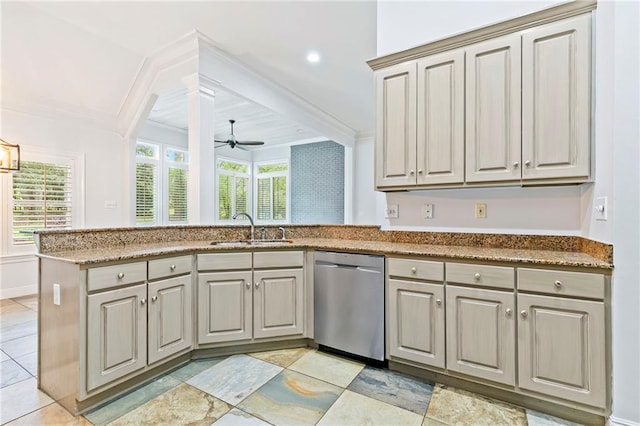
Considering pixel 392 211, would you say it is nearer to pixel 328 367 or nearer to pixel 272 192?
pixel 328 367

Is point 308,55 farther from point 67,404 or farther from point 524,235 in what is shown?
point 67,404

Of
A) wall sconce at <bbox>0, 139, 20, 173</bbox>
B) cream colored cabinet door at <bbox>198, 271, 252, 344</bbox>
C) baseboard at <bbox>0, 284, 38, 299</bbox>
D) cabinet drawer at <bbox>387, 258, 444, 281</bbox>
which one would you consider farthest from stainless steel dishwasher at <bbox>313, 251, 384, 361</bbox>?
baseboard at <bbox>0, 284, 38, 299</bbox>

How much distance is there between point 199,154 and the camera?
348 centimetres

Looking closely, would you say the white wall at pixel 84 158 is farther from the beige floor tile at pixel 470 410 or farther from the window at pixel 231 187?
the beige floor tile at pixel 470 410

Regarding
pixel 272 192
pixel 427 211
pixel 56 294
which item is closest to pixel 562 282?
pixel 427 211

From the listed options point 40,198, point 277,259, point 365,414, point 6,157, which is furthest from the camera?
point 40,198

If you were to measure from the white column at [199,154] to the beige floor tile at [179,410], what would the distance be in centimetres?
185

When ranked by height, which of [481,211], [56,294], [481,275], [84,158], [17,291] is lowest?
[17,291]

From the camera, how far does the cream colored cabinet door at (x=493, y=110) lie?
83.3 inches

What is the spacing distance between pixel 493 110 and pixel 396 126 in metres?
0.68

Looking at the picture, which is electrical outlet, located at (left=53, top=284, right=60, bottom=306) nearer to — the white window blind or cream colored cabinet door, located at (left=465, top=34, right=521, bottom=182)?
cream colored cabinet door, located at (left=465, top=34, right=521, bottom=182)

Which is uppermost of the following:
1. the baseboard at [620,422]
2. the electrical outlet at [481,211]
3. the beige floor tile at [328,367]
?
the electrical outlet at [481,211]

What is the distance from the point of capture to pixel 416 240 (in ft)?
8.80

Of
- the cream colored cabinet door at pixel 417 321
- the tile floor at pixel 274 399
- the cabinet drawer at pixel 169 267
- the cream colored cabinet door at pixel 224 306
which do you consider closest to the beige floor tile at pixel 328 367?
the tile floor at pixel 274 399
